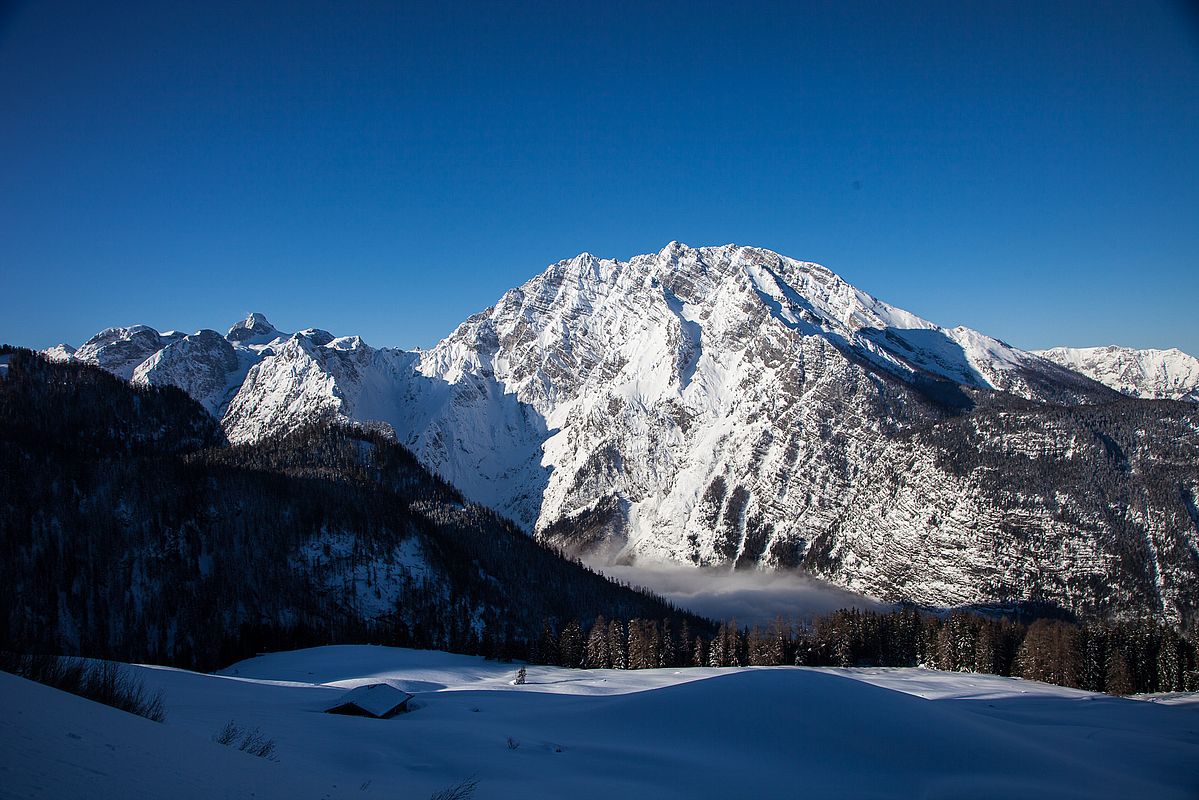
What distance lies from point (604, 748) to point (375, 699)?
49.3 feet

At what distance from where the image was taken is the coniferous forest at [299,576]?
245 feet

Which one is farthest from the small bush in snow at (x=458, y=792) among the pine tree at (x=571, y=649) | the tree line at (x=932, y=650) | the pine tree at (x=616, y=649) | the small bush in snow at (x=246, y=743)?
the pine tree at (x=571, y=649)

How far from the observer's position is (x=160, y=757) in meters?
10.1

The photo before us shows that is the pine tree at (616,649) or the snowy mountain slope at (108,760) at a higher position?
the snowy mountain slope at (108,760)

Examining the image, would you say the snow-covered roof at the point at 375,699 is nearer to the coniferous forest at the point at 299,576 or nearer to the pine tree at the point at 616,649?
the pine tree at the point at 616,649

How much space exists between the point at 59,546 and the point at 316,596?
35.3 meters

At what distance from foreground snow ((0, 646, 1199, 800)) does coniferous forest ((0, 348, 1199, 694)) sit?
40.0m

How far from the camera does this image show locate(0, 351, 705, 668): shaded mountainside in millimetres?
85500

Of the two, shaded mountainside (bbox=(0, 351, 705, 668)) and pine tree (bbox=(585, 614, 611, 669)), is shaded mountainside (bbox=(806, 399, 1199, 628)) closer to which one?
shaded mountainside (bbox=(0, 351, 705, 668))

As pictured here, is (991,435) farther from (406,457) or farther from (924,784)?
(924,784)

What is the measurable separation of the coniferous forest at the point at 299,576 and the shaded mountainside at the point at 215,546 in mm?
280

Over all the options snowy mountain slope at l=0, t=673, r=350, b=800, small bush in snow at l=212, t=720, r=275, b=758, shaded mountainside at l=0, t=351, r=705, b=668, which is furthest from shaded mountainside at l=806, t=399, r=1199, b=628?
snowy mountain slope at l=0, t=673, r=350, b=800

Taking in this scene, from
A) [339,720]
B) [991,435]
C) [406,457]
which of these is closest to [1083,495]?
[991,435]

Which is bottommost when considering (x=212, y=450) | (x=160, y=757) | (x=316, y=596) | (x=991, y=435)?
(x=316, y=596)
